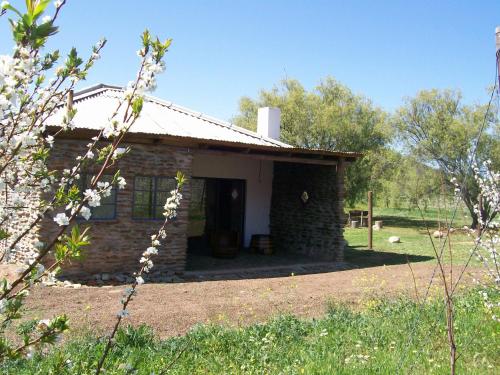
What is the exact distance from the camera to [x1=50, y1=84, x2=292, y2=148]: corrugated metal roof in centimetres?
1112

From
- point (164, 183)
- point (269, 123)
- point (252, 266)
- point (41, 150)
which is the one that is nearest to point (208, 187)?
point (269, 123)

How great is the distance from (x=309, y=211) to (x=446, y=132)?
14197mm

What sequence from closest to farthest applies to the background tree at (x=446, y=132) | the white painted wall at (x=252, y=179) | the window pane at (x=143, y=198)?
the window pane at (x=143, y=198) < the white painted wall at (x=252, y=179) < the background tree at (x=446, y=132)

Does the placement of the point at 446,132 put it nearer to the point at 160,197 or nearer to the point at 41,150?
the point at 160,197

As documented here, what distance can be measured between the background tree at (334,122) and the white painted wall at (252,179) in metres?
10.3

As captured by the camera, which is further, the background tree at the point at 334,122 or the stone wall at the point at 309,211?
the background tree at the point at 334,122

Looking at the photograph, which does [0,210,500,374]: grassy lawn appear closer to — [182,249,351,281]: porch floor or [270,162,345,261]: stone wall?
[182,249,351,281]: porch floor

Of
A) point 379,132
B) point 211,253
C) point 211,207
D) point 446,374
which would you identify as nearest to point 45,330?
point 446,374

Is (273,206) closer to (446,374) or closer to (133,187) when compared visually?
(133,187)

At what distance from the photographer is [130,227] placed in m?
10.3

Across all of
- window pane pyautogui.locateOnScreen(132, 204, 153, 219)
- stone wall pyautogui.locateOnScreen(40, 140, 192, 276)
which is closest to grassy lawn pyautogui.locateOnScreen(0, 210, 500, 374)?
stone wall pyautogui.locateOnScreen(40, 140, 192, 276)

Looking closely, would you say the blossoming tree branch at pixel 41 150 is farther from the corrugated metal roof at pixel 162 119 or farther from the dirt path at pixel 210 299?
the corrugated metal roof at pixel 162 119

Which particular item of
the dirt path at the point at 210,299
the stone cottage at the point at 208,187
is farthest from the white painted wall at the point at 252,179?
the dirt path at the point at 210,299

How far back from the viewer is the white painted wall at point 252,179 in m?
14.2
